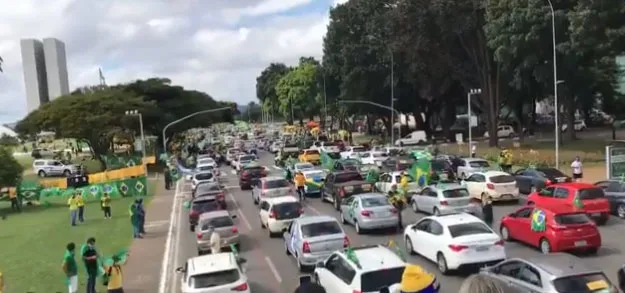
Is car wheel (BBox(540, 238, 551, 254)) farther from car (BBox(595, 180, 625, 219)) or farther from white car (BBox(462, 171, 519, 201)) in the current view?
white car (BBox(462, 171, 519, 201))

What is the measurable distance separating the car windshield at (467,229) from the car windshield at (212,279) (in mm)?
5580

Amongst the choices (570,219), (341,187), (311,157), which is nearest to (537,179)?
(341,187)

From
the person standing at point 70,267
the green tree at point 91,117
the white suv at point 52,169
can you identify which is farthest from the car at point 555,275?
the white suv at point 52,169

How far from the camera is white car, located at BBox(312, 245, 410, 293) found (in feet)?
39.5

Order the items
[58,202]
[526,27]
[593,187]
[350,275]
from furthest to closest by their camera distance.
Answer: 1. [526,27]
2. [58,202]
3. [593,187]
4. [350,275]

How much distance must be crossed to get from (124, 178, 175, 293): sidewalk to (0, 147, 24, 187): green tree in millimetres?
10019

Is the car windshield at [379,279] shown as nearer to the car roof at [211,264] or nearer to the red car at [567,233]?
the car roof at [211,264]

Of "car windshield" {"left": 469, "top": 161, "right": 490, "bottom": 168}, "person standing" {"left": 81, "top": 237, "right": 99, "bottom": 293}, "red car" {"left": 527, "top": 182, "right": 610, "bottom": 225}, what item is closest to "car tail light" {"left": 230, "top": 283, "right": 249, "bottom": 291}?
"person standing" {"left": 81, "top": 237, "right": 99, "bottom": 293}

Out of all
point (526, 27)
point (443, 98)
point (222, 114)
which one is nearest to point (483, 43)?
point (526, 27)

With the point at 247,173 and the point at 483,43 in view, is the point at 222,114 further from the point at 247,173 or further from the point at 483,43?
the point at 247,173

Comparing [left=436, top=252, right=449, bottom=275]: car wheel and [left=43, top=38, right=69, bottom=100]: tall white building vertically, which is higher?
[left=43, top=38, right=69, bottom=100]: tall white building

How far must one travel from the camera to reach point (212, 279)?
1312cm

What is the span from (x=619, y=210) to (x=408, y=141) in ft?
179

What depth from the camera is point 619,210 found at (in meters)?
23.1
